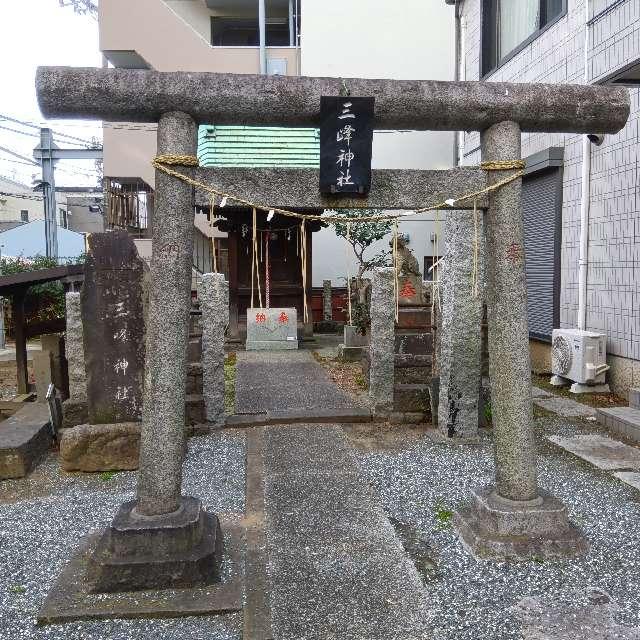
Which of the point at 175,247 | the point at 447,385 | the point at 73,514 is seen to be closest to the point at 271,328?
the point at 447,385

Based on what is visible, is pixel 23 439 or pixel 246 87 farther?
pixel 23 439

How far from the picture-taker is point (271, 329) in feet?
47.5

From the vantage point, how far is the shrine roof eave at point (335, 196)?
159 inches

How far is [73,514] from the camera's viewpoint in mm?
4930

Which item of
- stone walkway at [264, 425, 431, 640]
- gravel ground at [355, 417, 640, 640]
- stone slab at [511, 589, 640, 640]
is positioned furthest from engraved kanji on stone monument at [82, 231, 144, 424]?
stone slab at [511, 589, 640, 640]

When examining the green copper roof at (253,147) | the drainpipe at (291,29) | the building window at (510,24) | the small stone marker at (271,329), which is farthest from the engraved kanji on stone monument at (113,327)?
the drainpipe at (291,29)

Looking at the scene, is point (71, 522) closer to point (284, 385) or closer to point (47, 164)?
point (284, 385)

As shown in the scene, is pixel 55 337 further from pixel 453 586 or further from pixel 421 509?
pixel 453 586

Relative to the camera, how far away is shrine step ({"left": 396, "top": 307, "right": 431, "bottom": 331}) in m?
9.64

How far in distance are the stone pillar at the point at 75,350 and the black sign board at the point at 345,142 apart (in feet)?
13.0

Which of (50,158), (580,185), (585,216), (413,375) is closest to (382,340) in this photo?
(413,375)

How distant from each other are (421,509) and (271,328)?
990 cm

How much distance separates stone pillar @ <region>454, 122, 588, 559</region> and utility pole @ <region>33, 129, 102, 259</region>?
14.7 metres

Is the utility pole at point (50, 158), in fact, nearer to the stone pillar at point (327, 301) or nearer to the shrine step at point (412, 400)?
the stone pillar at point (327, 301)
